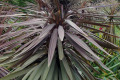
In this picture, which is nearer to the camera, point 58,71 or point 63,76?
point 63,76

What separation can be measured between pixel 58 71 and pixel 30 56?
1.05 ft

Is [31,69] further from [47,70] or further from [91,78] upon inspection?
[91,78]

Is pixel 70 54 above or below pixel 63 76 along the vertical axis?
above

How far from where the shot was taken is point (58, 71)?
4.69 ft

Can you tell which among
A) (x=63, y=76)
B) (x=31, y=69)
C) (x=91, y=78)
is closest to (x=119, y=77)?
(x=91, y=78)

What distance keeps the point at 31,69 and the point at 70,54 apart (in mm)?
422

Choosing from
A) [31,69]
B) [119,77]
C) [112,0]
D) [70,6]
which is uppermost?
[112,0]

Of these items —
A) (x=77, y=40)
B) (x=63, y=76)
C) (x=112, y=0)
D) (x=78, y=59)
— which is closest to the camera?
(x=77, y=40)

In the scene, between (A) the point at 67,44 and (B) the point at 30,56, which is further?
(A) the point at 67,44

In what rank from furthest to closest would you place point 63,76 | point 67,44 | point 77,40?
point 67,44
point 63,76
point 77,40

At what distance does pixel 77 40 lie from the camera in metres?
1.21

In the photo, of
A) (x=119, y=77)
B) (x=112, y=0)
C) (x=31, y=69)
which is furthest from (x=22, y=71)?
(x=112, y=0)

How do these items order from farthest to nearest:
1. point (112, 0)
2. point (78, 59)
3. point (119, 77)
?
point (112, 0) → point (119, 77) → point (78, 59)

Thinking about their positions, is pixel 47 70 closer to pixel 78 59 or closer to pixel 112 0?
pixel 78 59
